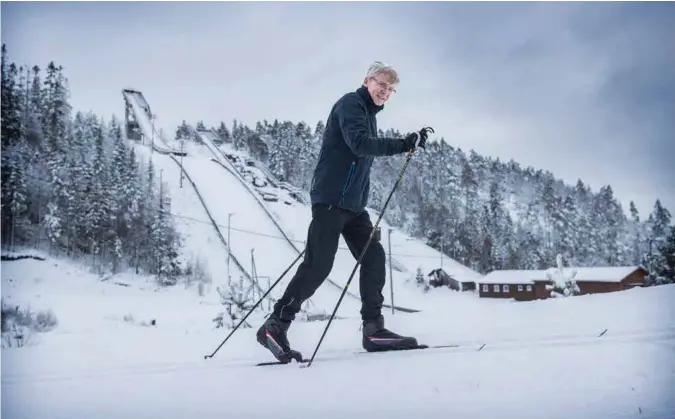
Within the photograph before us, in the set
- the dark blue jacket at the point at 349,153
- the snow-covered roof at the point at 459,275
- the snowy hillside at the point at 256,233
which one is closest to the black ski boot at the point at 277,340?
the dark blue jacket at the point at 349,153

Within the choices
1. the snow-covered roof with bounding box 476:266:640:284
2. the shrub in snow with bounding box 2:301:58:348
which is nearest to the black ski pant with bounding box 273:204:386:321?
the shrub in snow with bounding box 2:301:58:348

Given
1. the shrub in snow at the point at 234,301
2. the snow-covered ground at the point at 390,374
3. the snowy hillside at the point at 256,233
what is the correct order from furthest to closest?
1. the snowy hillside at the point at 256,233
2. the shrub in snow at the point at 234,301
3. the snow-covered ground at the point at 390,374

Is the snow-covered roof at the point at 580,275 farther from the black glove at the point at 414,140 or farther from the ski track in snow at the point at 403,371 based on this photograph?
the black glove at the point at 414,140

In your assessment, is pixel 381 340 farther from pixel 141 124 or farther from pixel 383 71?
pixel 141 124

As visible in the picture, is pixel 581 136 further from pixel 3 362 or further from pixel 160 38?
pixel 3 362

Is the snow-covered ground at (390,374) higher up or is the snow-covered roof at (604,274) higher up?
the snow-covered ground at (390,374)

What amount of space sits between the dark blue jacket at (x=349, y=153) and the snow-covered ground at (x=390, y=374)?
2.50ft

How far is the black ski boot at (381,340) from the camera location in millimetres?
2168

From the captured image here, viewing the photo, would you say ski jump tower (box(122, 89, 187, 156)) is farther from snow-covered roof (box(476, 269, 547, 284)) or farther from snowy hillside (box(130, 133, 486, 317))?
snow-covered roof (box(476, 269, 547, 284))

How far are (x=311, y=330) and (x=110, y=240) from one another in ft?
93.5

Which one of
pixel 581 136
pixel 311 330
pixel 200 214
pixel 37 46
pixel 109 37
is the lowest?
pixel 311 330

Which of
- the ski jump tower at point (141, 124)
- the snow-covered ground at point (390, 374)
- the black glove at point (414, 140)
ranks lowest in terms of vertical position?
the snow-covered ground at point (390, 374)

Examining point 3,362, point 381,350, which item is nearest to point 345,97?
point 381,350

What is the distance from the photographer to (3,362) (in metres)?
2.00
